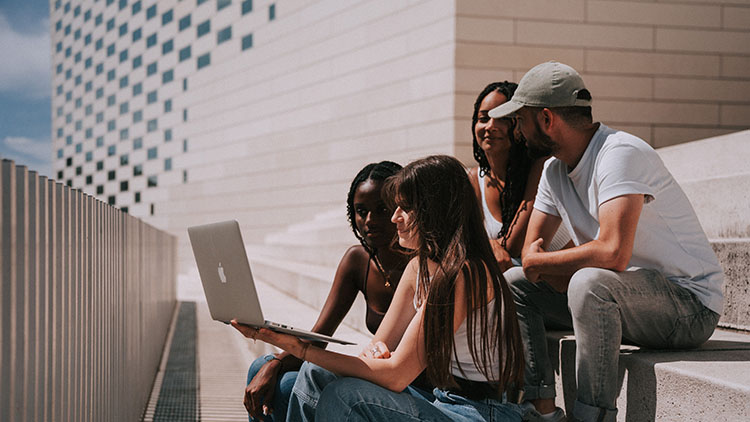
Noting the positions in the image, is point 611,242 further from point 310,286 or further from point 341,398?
point 310,286

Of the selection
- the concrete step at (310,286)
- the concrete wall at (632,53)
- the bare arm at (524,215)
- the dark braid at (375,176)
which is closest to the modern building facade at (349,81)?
the concrete wall at (632,53)

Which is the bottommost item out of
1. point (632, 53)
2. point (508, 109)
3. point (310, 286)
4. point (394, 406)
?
point (310, 286)

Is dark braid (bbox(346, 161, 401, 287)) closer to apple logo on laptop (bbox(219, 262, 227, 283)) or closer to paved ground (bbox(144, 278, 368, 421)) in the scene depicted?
apple logo on laptop (bbox(219, 262, 227, 283))

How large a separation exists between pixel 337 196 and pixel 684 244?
9.09m

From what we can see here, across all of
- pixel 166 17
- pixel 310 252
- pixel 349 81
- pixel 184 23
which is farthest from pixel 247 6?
pixel 310 252

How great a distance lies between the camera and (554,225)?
7.71 ft

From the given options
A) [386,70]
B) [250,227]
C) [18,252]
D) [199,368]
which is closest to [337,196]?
[386,70]

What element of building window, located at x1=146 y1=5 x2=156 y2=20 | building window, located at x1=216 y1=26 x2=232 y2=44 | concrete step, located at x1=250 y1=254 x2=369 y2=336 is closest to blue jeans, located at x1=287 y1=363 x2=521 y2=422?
concrete step, located at x1=250 y1=254 x2=369 y2=336

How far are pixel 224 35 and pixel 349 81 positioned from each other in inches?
266

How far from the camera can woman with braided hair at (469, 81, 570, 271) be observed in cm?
270

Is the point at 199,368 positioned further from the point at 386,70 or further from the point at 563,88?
the point at 386,70

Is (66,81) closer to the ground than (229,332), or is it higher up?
higher up

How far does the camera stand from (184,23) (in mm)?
18266

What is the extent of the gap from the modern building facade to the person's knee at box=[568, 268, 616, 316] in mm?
6448
